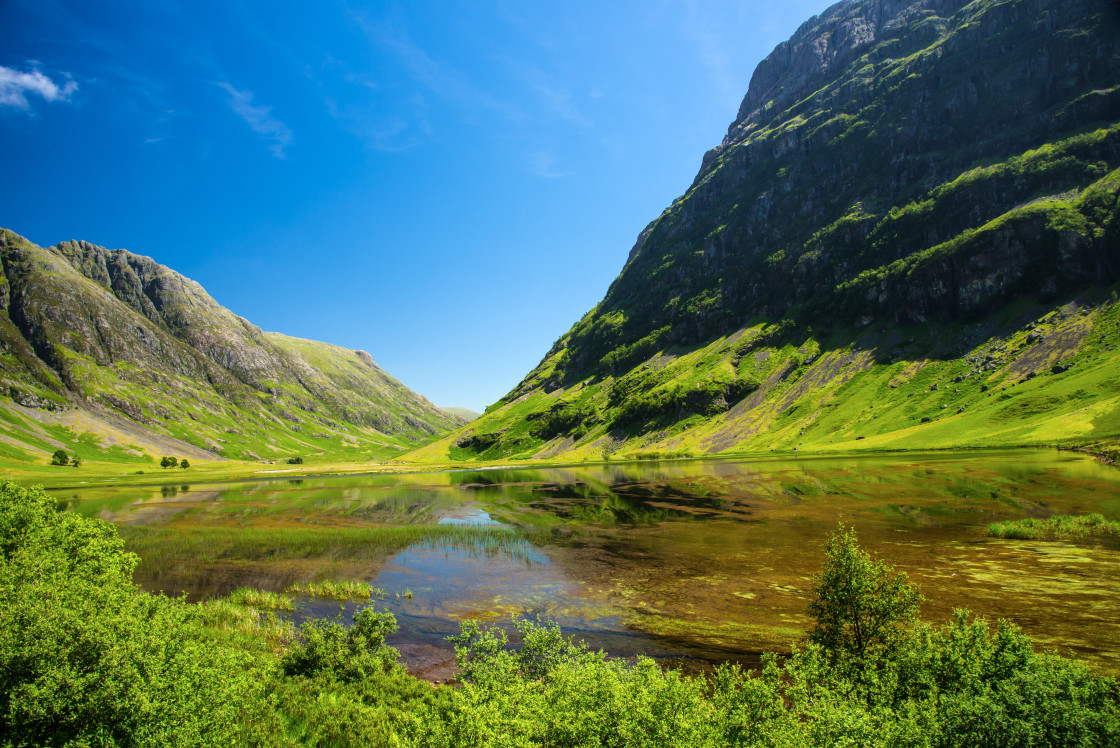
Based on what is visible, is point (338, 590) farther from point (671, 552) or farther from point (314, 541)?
point (671, 552)

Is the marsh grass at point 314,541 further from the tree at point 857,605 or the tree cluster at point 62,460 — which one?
the tree cluster at point 62,460

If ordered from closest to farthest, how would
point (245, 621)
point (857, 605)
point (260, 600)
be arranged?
1. point (857, 605)
2. point (245, 621)
3. point (260, 600)

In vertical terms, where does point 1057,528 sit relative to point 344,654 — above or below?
above

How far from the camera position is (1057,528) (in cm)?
4422

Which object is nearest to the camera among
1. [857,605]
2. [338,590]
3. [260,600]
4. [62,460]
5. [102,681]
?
[102,681]

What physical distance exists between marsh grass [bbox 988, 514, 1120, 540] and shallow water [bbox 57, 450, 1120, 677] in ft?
7.33

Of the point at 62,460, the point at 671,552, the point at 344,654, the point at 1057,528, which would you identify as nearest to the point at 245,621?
the point at 344,654

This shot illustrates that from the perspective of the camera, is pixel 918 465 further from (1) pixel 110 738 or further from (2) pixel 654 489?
(1) pixel 110 738

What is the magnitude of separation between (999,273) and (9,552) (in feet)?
845

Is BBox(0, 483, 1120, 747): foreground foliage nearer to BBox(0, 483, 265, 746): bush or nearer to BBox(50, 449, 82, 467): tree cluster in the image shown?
BBox(0, 483, 265, 746): bush

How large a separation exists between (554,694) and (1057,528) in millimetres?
56017

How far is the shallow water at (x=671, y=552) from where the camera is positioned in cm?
2933

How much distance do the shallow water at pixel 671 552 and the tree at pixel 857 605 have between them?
6284 mm

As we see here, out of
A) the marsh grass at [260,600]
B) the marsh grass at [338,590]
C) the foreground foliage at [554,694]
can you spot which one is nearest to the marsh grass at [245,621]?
the marsh grass at [260,600]
